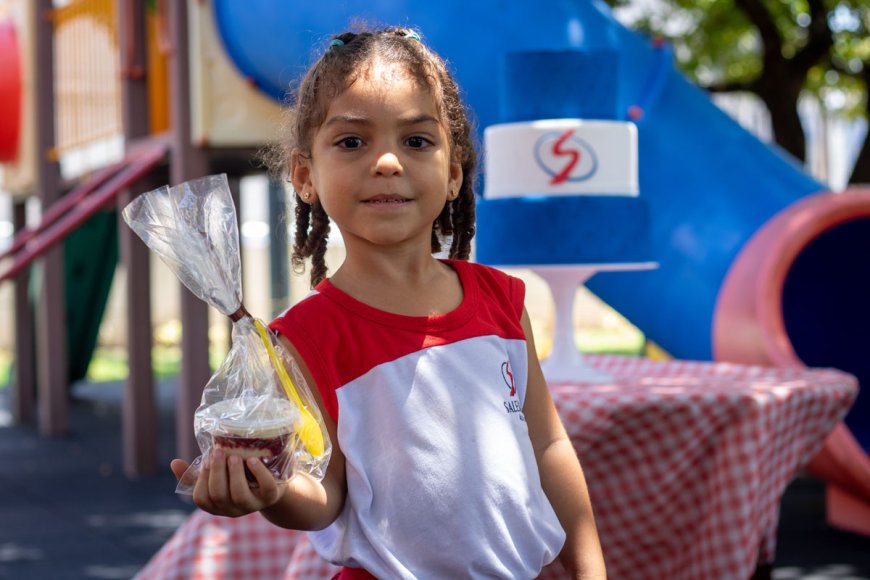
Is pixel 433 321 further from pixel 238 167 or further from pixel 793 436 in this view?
pixel 238 167

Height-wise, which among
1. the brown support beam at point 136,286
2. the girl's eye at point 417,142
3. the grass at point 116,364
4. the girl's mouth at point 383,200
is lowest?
the grass at point 116,364

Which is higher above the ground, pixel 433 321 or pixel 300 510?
pixel 433 321

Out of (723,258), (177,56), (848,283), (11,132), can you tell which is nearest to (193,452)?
(177,56)

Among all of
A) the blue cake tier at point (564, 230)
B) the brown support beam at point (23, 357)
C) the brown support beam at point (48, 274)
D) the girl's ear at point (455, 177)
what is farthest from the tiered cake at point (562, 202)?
the brown support beam at point (23, 357)

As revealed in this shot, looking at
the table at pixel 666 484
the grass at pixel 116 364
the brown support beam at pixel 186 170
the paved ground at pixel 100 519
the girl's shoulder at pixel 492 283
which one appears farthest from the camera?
the grass at pixel 116 364

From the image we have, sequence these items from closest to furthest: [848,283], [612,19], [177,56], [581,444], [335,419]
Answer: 1. [335,419]
2. [581,444]
3. [612,19]
4. [848,283]
5. [177,56]

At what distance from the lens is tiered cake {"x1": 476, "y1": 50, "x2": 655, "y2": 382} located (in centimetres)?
346

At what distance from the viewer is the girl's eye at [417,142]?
1.74m

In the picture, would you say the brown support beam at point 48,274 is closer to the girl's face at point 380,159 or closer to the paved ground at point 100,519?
the paved ground at point 100,519

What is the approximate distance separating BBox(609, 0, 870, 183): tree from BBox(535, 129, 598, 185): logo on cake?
600 cm

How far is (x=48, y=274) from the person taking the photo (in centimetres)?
783

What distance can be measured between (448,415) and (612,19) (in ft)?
11.4

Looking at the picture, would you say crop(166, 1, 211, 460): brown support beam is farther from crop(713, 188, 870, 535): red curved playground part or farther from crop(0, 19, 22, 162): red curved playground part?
crop(0, 19, 22, 162): red curved playground part

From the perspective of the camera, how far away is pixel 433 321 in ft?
5.76
